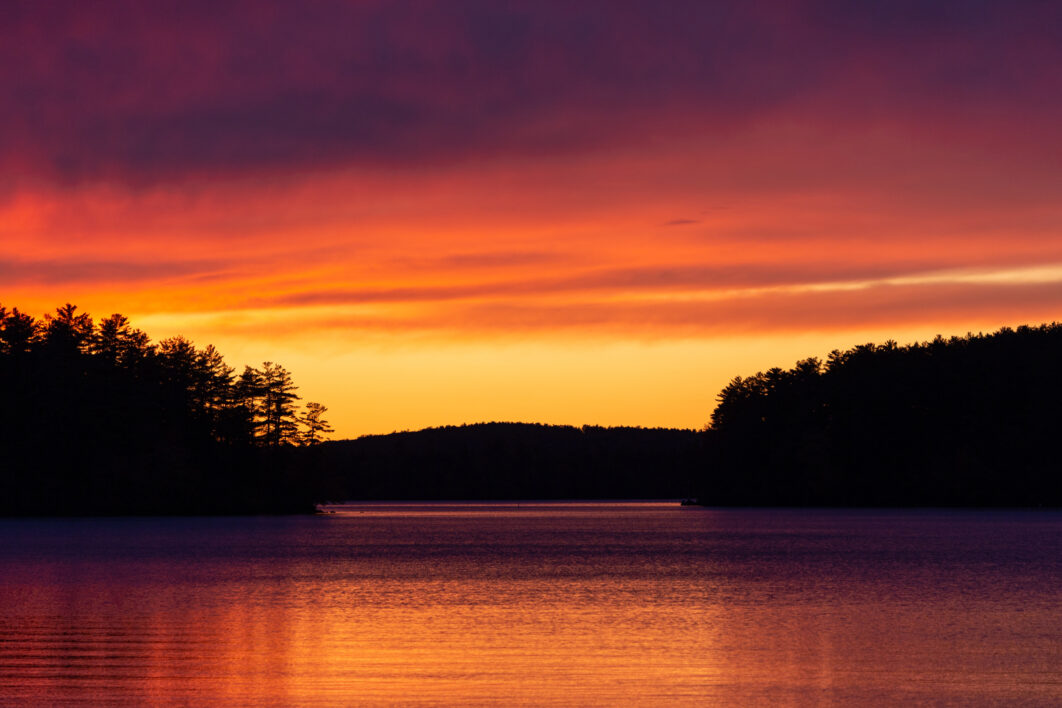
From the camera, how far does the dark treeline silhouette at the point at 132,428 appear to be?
14438cm

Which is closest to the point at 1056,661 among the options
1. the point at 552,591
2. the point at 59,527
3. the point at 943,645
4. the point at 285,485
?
the point at 943,645

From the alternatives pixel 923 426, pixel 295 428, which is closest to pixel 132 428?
pixel 295 428

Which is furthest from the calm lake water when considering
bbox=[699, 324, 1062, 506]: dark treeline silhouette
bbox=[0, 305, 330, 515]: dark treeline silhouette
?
bbox=[699, 324, 1062, 506]: dark treeline silhouette

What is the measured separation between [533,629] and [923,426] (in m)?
166

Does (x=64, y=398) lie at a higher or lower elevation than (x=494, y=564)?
higher

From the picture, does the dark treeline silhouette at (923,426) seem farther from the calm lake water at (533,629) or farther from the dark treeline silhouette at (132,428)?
the calm lake water at (533,629)

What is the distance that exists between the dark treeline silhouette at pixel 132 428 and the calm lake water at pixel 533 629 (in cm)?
7710

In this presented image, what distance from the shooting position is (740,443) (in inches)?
7756

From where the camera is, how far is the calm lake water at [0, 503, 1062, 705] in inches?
908

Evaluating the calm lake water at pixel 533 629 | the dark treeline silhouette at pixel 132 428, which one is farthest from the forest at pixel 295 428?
the calm lake water at pixel 533 629

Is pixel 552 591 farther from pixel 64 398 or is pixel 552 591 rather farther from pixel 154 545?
pixel 64 398

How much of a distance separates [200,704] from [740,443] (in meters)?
180

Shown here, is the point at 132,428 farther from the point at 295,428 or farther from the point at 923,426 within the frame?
the point at 923,426

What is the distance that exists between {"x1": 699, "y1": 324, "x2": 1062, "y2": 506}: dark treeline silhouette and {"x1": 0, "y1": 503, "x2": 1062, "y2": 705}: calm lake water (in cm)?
11675
